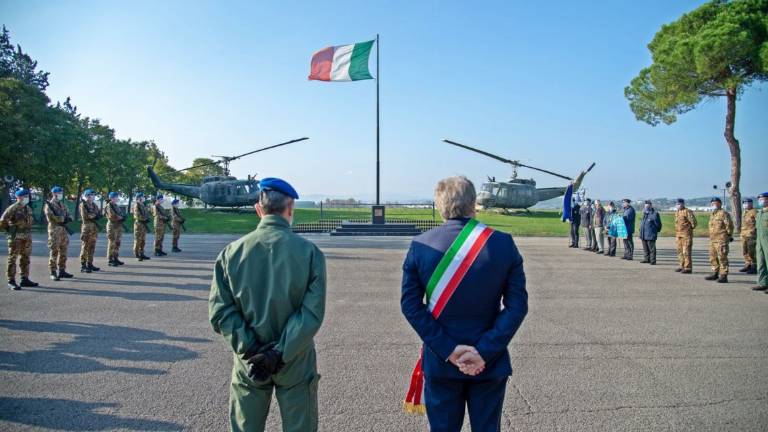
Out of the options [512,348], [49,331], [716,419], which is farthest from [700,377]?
[49,331]

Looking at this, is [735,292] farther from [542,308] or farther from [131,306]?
[131,306]

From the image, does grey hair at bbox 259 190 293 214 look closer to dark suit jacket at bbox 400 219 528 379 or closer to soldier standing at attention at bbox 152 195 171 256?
dark suit jacket at bbox 400 219 528 379

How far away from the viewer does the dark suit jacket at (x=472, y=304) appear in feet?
7.19

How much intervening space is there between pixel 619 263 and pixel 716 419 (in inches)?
404

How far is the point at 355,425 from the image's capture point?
319 centimetres

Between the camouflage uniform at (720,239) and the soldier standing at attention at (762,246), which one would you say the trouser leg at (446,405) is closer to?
the soldier standing at attention at (762,246)

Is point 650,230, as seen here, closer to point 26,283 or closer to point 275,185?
point 275,185

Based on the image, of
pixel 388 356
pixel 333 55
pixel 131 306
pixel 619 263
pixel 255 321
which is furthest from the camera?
pixel 333 55

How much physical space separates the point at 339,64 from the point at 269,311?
70.4ft

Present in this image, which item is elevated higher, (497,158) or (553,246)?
(497,158)

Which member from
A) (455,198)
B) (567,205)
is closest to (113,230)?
(455,198)

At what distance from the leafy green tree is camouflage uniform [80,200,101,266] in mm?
28448

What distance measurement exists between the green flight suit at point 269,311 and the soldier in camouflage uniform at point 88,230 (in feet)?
34.2

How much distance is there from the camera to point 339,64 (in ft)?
71.7
